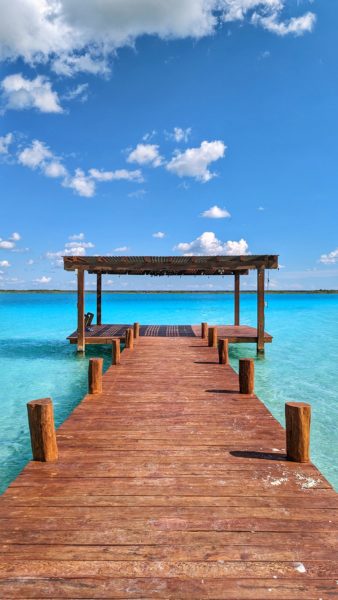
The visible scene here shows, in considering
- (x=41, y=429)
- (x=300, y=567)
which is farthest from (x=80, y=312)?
(x=300, y=567)

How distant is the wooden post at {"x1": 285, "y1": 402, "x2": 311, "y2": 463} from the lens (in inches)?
178

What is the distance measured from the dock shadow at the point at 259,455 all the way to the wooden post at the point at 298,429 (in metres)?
0.16

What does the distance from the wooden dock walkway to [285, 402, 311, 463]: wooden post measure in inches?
5.7

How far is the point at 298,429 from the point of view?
4.54 m

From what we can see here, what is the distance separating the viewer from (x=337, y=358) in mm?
19047

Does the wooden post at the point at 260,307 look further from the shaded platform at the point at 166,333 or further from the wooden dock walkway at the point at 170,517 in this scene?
the wooden dock walkway at the point at 170,517

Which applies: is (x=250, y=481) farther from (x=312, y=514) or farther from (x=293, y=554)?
(x=293, y=554)

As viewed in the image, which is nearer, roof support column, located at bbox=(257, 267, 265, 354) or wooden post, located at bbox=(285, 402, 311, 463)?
wooden post, located at bbox=(285, 402, 311, 463)

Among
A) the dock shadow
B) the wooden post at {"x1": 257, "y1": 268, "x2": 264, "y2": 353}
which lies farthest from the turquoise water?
the dock shadow

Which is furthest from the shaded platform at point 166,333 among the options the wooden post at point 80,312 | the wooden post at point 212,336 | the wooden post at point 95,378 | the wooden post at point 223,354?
the wooden post at point 95,378

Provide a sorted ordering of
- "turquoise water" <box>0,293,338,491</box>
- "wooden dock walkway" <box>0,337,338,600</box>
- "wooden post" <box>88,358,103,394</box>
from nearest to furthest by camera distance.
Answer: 1. "wooden dock walkway" <box>0,337,338,600</box>
2. "wooden post" <box>88,358,103,394</box>
3. "turquoise water" <box>0,293,338,491</box>

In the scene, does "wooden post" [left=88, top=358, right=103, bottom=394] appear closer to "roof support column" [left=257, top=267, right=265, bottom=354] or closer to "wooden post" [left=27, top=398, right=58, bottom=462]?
"wooden post" [left=27, top=398, right=58, bottom=462]

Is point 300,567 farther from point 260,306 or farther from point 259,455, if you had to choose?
point 260,306

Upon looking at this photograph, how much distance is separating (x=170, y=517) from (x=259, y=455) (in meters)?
1.80
